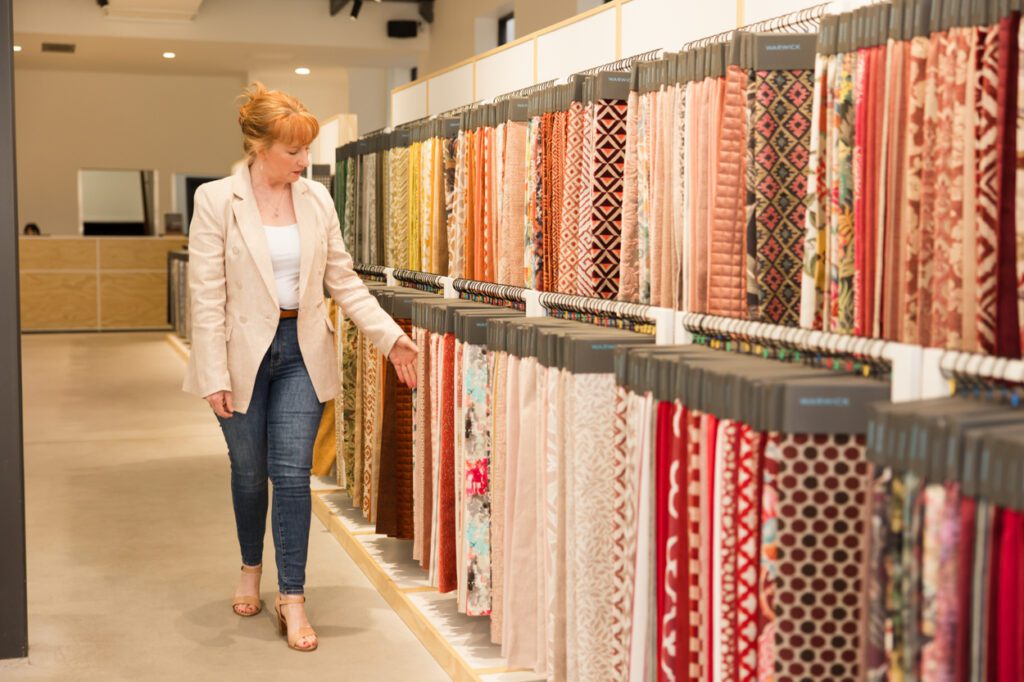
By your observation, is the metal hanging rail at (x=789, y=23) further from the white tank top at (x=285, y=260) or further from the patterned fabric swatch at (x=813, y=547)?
the white tank top at (x=285, y=260)

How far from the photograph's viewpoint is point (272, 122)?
10.8ft

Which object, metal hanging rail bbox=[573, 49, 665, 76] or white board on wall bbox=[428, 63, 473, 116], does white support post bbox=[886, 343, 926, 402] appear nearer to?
metal hanging rail bbox=[573, 49, 665, 76]

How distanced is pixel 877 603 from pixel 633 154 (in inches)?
55.4

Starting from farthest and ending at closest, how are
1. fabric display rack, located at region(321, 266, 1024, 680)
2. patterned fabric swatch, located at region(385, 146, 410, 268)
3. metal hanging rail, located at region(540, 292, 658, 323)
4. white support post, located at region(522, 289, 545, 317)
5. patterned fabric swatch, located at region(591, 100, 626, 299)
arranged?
patterned fabric swatch, located at region(385, 146, 410, 268) < white support post, located at region(522, 289, 545, 317) < patterned fabric swatch, located at region(591, 100, 626, 299) < metal hanging rail, located at region(540, 292, 658, 323) < fabric display rack, located at region(321, 266, 1024, 680)

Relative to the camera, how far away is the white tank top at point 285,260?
3.41 metres

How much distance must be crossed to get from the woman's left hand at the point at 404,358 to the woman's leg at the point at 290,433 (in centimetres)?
27

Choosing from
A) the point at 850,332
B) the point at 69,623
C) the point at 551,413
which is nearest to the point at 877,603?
the point at 850,332

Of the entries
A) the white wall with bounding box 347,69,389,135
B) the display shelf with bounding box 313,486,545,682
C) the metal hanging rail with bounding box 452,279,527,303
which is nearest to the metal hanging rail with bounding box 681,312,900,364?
the metal hanging rail with bounding box 452,279,527,303

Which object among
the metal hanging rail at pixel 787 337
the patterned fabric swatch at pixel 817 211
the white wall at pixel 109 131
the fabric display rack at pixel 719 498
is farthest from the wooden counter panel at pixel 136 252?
the patterned fabric swatch at pixel 817 211

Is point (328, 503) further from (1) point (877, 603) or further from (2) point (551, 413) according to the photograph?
(1) point (877, 603)

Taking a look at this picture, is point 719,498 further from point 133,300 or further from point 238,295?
point 133,300

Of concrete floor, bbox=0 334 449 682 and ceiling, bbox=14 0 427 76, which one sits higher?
ceiling, bbox=14 0 427 76

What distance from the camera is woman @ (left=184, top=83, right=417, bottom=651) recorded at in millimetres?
3342

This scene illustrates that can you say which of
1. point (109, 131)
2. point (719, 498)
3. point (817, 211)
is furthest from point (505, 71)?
point (109, 131)
